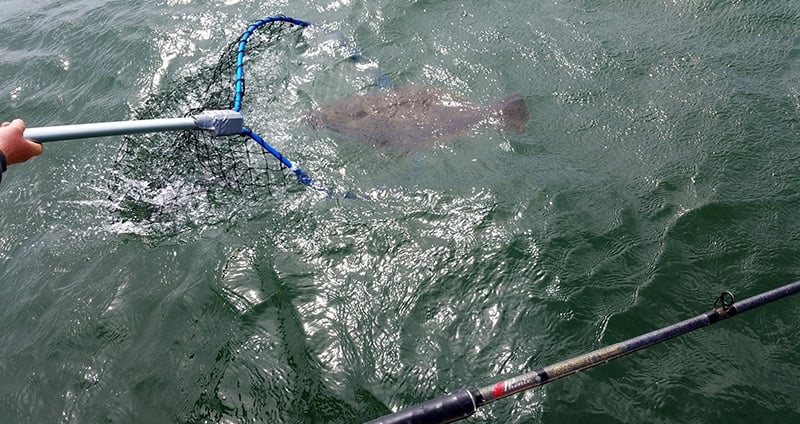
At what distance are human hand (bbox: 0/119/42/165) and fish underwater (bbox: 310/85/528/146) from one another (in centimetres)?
337

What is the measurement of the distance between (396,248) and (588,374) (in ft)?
5.76

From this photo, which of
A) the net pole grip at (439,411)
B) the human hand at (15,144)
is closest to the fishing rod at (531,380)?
the net pole grip at (439,411)

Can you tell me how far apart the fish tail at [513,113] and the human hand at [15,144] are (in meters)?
4.23

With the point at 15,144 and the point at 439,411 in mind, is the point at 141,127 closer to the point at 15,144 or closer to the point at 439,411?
the point at 15,144

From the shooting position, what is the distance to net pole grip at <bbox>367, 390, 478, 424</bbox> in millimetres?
2102

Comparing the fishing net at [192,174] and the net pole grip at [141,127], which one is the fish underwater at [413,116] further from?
the net pole grip at [141,127]

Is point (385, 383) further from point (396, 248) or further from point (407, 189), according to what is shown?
point (407, 189)

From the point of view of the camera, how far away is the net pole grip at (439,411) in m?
2.10

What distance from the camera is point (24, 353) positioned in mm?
3990

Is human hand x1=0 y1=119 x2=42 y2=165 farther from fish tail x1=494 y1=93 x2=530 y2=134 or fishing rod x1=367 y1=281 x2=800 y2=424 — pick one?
fish tail x1=494 y1=93 x2=530 y2=134

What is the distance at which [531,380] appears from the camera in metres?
2.43

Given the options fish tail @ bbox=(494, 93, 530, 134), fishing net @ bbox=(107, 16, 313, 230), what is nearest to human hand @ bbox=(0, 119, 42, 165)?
fishing net @ bbox=(107, 16, 313, 230)

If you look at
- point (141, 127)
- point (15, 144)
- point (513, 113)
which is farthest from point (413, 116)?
point (15, 144)

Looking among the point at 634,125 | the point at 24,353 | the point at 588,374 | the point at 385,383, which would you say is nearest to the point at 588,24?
the point at 634,125
